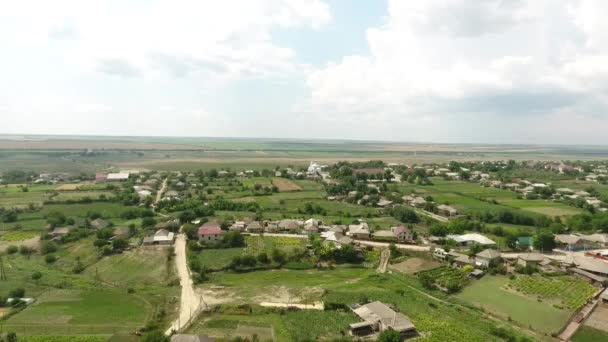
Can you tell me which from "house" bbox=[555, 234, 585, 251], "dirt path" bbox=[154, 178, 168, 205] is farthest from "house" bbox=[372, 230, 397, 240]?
"dirt path" bbox=[154, 178, 168, 205]

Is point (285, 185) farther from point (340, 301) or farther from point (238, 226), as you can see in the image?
point (340, 301)

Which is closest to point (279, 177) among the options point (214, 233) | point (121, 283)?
point (214, 233)

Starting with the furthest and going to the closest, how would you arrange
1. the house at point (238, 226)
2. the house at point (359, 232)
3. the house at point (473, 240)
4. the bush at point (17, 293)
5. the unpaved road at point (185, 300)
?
the house at point (238, 226) < the house at point (359, 232) < the house at point (473, 240) < the bush at point (17, 293) < the unpaved road at point (185, 300)

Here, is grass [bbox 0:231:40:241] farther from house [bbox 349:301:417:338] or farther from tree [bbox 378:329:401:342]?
tree [bbox 378:329:401:342]

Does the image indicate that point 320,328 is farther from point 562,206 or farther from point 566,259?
point 562,206

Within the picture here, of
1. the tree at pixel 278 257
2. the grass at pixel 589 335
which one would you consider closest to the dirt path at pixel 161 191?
the tree at pixel 278 257

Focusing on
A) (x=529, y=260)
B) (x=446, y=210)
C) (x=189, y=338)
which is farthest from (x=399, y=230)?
(x=189, y=338)

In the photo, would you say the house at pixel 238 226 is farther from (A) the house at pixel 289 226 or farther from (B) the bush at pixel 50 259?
(B) the bush at pixel 50 259
